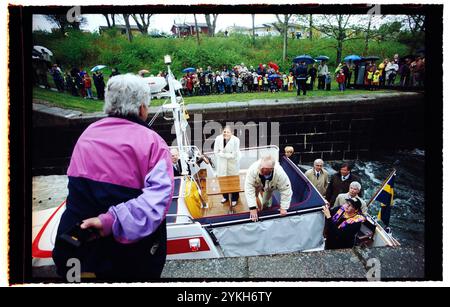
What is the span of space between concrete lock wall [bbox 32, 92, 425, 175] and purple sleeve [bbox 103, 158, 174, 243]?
42.0 inches

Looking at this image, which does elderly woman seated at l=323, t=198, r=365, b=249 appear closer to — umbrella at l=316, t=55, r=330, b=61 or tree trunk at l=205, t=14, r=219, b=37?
umbrella at l=316, t=55, r=330, b=61

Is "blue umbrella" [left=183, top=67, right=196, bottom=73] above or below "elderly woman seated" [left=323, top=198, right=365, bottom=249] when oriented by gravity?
above

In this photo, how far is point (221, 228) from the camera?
2133mm

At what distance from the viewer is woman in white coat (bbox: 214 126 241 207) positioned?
271 cm

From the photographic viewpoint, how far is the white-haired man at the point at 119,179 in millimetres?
972

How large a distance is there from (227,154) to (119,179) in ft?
5.86

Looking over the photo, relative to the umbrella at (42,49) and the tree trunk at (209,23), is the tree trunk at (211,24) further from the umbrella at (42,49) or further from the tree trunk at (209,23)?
the umbrella at (42,49)

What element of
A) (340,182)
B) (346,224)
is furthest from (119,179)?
(340,182)

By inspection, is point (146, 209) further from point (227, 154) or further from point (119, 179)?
point (227, 154)

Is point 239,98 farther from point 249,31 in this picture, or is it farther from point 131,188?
point 131,188

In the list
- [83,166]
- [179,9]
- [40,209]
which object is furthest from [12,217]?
[179,9]

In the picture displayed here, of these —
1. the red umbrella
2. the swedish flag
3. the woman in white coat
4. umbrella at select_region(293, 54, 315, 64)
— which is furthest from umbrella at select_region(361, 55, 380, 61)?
the woman in white coat

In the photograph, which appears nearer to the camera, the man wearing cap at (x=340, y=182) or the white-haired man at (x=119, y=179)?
the white-haired man at (x=119, y=179)

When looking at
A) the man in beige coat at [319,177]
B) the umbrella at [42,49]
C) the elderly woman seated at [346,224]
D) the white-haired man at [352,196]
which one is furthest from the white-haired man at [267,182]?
the umbrella at [42,49]
